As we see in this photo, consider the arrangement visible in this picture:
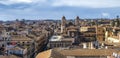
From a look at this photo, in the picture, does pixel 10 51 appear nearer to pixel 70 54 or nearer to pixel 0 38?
pixel 70 54

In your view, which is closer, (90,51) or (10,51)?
(90,51)

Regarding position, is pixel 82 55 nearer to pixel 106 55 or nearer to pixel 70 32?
pixel 106 55

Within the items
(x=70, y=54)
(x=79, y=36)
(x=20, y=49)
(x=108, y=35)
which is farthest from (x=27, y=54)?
(x=79, y=36)

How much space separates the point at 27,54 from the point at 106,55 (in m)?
19.4

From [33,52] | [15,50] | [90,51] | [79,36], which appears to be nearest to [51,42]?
[33,52]

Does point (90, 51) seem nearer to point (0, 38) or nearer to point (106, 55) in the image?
point (106, 55)

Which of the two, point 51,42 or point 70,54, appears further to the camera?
point 51,42

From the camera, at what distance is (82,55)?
157ft

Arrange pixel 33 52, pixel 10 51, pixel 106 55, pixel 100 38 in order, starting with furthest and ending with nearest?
pixel 100 38
pixel 33 52
pixel 10 51
pixel 106 55

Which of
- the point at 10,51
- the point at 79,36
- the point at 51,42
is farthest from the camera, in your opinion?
the point at 79,36

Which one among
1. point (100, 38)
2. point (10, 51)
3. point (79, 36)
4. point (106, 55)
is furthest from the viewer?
point (79, 36)

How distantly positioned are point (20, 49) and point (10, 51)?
7.21 ft

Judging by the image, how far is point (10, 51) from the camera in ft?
185

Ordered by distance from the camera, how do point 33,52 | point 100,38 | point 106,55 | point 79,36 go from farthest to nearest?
1. point 79,36
2. point 100,38
3. point 33,52
4. point 106,55
